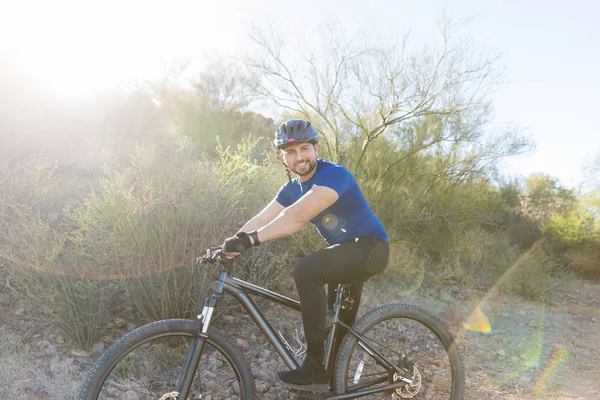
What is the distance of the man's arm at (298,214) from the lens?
264 cm

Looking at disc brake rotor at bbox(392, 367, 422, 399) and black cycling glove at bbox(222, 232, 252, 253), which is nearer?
black cycling glove at bbox(222, 232, 252, 253)

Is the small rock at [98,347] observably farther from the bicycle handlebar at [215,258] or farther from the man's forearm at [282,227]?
the man's forearm at [282,227]

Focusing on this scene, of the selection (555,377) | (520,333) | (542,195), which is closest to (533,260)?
(520,333)

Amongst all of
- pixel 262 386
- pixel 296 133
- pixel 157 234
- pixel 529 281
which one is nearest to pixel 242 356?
pixel 262 386

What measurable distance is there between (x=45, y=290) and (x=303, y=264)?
9.63ft

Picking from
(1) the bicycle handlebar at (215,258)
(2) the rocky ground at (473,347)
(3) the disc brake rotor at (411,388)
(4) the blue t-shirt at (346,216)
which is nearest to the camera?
(1) the bicycle handlebar at (215,258)

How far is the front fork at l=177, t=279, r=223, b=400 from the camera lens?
8.39 feet

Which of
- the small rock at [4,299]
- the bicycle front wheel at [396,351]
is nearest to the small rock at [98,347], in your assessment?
the small rock at [4,299]

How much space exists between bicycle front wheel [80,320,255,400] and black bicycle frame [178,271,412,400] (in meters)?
A: 0.07

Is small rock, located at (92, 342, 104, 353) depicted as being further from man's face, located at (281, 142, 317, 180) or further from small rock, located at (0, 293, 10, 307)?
man's face, located at (281, 142, 317, 180)

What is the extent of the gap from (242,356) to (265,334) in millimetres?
222

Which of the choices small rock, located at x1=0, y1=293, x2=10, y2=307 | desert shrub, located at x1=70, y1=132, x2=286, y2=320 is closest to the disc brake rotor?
desert shrub, located at x1=70, y1=132, x2=286, y2=320

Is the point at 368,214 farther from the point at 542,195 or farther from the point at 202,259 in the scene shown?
the point at 542,195

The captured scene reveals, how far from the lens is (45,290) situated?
441 centimetres
